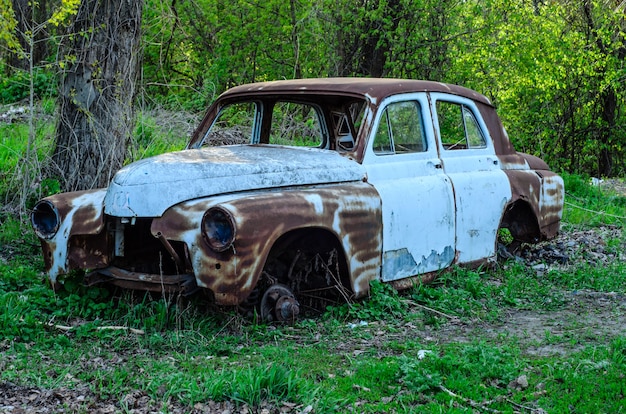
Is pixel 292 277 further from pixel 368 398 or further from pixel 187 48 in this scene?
pixel 187 48

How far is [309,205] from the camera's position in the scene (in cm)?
564

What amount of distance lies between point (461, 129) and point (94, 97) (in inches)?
146

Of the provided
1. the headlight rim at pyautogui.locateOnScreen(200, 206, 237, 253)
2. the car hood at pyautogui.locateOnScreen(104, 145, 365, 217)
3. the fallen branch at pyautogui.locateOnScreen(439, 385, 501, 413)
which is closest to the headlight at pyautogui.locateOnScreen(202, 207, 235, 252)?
the headlight rim at pyautogui.locateOnScreen(200, 206, 237, 253)

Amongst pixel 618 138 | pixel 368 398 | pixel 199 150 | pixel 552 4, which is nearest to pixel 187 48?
pixel 552 4

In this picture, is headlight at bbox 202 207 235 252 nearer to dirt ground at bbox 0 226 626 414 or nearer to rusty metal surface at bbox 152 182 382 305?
rusty metal surface at bbox 152 182 382 305

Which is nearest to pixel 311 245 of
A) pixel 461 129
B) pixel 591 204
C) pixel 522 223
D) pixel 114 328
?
pixel 114 328

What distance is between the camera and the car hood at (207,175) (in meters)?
5.48

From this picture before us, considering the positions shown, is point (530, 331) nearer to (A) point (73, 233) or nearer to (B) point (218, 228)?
(B) point (218, 228)

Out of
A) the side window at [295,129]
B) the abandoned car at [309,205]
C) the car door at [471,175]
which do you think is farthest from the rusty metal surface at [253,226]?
the side window at [295,129]

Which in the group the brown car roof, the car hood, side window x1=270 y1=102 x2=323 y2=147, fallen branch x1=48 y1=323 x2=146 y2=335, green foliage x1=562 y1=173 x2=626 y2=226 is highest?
the brown car roof

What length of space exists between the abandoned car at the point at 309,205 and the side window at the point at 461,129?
0.01 meters

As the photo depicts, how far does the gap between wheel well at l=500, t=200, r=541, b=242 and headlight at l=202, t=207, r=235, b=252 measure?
3509 mm

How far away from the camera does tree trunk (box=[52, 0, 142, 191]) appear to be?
836cm

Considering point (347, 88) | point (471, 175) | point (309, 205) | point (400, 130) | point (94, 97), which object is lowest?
point (309, 205)
